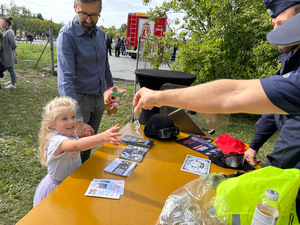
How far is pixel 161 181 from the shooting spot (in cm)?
154

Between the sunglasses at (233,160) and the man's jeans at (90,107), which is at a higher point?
the man's jeans at (90,107)

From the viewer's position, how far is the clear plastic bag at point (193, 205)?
1002 millimetres

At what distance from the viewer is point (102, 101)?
252 centimetres

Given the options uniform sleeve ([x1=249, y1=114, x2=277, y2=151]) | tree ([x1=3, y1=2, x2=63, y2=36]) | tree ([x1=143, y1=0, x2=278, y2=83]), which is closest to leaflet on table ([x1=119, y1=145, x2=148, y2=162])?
uniform sleeve ([x1=249, y1=114, x2=277, y2=151])

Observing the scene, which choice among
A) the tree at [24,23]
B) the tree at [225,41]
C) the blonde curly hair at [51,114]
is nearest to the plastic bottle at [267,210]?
the blonde curly hair at [51,114]

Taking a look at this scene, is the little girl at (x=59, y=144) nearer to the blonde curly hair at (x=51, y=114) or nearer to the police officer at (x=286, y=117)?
the blonde curly hair at (x=51, y=114)

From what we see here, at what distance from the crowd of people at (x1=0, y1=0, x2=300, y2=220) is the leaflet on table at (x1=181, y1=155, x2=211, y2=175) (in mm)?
459

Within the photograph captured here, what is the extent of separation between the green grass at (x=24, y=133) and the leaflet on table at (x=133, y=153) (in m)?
1.37

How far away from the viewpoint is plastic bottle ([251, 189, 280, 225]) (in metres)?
0.83

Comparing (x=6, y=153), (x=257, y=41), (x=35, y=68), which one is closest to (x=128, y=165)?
(x=6, y=153)

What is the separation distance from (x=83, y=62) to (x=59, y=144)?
923mm

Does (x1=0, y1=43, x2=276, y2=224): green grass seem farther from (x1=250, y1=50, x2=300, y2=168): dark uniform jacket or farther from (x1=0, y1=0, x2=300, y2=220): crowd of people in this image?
(x1=250, y1=50, x2=300, y2=168): dark uniform jacket

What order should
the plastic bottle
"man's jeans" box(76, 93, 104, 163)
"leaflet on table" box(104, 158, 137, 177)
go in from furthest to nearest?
"man's jeans" box(76, 93, 104, 163) < "leaflet on table" box(104, 158, 137, 177) < the plastic bottle

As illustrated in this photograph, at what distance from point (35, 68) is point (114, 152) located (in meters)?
9.13
